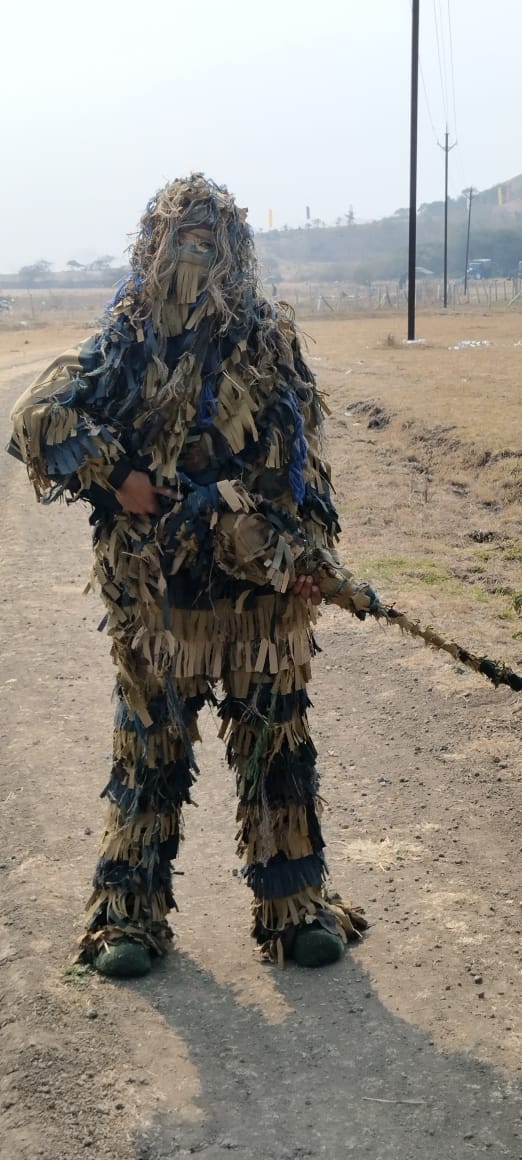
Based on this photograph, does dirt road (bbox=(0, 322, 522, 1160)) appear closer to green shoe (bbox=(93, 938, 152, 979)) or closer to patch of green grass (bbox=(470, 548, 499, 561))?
green shoe (bbox=(93, 938, 152, 979))

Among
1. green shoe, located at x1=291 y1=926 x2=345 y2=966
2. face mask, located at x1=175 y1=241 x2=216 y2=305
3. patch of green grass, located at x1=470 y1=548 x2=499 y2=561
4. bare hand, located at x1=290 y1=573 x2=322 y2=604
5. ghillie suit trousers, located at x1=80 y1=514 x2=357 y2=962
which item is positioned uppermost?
face mask, located at x1=175 y1=241 x2=216 y2=305

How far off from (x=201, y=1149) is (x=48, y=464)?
1815 mm

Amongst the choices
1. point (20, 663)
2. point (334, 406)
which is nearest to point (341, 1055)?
point (20, 663)

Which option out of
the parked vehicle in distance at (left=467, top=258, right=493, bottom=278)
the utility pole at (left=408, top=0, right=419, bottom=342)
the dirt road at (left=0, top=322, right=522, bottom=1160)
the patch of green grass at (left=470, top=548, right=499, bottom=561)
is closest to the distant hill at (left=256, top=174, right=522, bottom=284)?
the parked vehicle in distance at (left=467, top=258, right=493, bottom=278)

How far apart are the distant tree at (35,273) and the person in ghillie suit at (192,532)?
134 meters

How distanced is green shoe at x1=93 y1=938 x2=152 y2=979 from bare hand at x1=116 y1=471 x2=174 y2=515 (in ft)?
4.31

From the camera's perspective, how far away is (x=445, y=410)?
558 inches

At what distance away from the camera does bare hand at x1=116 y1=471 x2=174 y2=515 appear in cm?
358

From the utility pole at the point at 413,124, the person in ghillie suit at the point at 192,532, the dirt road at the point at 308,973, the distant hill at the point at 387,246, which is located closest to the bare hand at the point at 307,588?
the person in ghillie suit at the point at 192,532

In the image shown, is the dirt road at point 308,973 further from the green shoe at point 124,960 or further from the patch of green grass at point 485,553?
the patch of green grass at point 485,553

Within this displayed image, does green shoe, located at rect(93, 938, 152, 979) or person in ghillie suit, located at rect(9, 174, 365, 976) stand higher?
person in ghillie suit, located at rect(9, 174, 365, 976)

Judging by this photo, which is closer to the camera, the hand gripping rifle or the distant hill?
the hand gripping rifle

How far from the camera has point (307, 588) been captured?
12.1ft

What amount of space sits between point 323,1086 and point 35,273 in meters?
149
